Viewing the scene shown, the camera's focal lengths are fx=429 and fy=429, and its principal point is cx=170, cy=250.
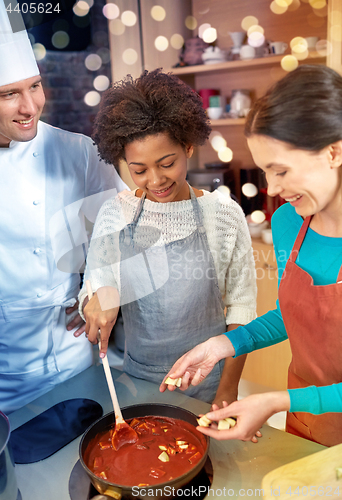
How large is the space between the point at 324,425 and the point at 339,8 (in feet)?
4.95

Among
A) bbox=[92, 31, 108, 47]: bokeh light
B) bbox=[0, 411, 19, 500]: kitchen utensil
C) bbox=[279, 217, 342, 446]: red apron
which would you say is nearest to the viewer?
bbox=[0, 411, 19, 500]: kitchen utensil

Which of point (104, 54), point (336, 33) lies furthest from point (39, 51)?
point (336, 33)

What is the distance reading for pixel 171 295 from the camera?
114 centimetres

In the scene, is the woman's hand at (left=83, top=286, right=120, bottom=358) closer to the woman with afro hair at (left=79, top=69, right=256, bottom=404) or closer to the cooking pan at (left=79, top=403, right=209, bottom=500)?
the woman with afro hair at (left=79, top=69, right=256, bottom=404)

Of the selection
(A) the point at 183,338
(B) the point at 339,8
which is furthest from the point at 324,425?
(B) the point at 339,8

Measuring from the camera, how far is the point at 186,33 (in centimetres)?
232

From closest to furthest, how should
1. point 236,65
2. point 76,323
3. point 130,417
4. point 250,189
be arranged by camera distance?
1. point 130,417
2. point 76,323
3. point 236,65
4. point 250,189

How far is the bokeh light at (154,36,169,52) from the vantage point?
2086mm

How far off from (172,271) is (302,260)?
36 cm

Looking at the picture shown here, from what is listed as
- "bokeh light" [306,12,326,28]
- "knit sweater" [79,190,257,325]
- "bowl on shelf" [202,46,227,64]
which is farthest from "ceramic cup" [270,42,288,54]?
"knit sweater" [79,190,257,325]

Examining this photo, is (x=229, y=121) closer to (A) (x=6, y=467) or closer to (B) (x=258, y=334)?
(B) (x=258, y=334)

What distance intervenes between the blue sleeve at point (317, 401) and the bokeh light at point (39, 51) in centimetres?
96

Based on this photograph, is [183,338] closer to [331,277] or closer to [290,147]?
[331,277]

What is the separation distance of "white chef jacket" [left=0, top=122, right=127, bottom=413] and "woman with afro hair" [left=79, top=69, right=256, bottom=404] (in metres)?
Answer: 0.07
